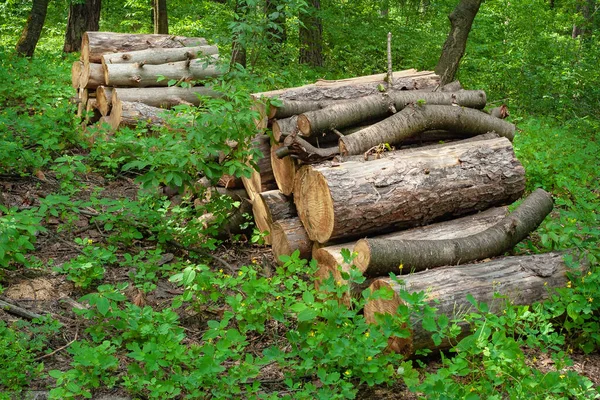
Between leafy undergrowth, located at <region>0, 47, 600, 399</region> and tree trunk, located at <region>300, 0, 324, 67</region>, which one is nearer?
leafy undergrowth, located at <region>0, 47, 600, 399</region>

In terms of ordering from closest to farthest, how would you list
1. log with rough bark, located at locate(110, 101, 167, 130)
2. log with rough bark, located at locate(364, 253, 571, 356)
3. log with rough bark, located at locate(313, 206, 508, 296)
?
log with rough bark, located at locate(364, 253, 571, 356), log with rough bark, located at locate(313, 206, 508, 296), log with rough bark, located at locate(110, 101, 167, 130)

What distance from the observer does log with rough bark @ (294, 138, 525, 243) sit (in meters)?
5.00

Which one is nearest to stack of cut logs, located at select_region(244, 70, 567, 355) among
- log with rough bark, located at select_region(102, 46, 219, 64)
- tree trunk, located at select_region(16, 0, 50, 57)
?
log with rough bark, located at select_region(102, 46, 219, 64)

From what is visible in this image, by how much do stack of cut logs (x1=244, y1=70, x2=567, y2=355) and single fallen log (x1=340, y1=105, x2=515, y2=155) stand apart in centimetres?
1

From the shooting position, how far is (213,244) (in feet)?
18.8

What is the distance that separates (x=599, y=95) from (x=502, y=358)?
33.7 feet

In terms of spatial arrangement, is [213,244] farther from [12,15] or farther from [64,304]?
[12,15]

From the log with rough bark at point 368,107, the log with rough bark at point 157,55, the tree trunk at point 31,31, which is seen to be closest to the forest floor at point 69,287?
the log with rough bark at point 368,107

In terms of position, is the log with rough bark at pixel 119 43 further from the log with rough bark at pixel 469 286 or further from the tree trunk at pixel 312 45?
the log with rough bark at pixel 469 286

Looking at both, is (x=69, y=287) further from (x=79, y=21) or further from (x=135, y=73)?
(x=79, y=21)

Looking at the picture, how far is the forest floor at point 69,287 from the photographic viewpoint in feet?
13.3

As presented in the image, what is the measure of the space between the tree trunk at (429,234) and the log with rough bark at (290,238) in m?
0.23

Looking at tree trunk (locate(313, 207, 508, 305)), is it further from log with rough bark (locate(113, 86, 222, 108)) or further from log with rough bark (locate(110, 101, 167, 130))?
log with rough bark (locate(113, 86, 222, 108))

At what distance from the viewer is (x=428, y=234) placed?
5234mm
